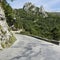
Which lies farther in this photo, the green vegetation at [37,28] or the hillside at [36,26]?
the hillside at [36,26]

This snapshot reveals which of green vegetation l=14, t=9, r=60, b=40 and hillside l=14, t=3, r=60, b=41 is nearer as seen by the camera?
green vegetation l=14, t=9, r=60, b=40

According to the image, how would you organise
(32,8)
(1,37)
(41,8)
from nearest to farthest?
(1,37) < (32,8) < (41,8)

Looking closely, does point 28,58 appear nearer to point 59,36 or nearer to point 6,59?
point 6,59

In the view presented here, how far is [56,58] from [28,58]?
1865mm

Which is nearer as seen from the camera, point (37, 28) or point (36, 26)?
Answer: point (37, 28)

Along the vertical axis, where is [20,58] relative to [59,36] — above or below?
above

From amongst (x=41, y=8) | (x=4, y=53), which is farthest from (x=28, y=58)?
(x=41, y=8)

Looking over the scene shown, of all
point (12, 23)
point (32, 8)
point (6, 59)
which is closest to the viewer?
point (6, 59)

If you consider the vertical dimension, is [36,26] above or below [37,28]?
above

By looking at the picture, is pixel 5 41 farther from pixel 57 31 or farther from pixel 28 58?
pixel 57 31

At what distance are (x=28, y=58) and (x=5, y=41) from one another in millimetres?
5485

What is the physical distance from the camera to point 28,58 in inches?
591

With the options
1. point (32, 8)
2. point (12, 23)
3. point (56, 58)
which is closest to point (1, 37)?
point (56, 58)

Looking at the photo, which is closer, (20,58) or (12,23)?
(20,58)
